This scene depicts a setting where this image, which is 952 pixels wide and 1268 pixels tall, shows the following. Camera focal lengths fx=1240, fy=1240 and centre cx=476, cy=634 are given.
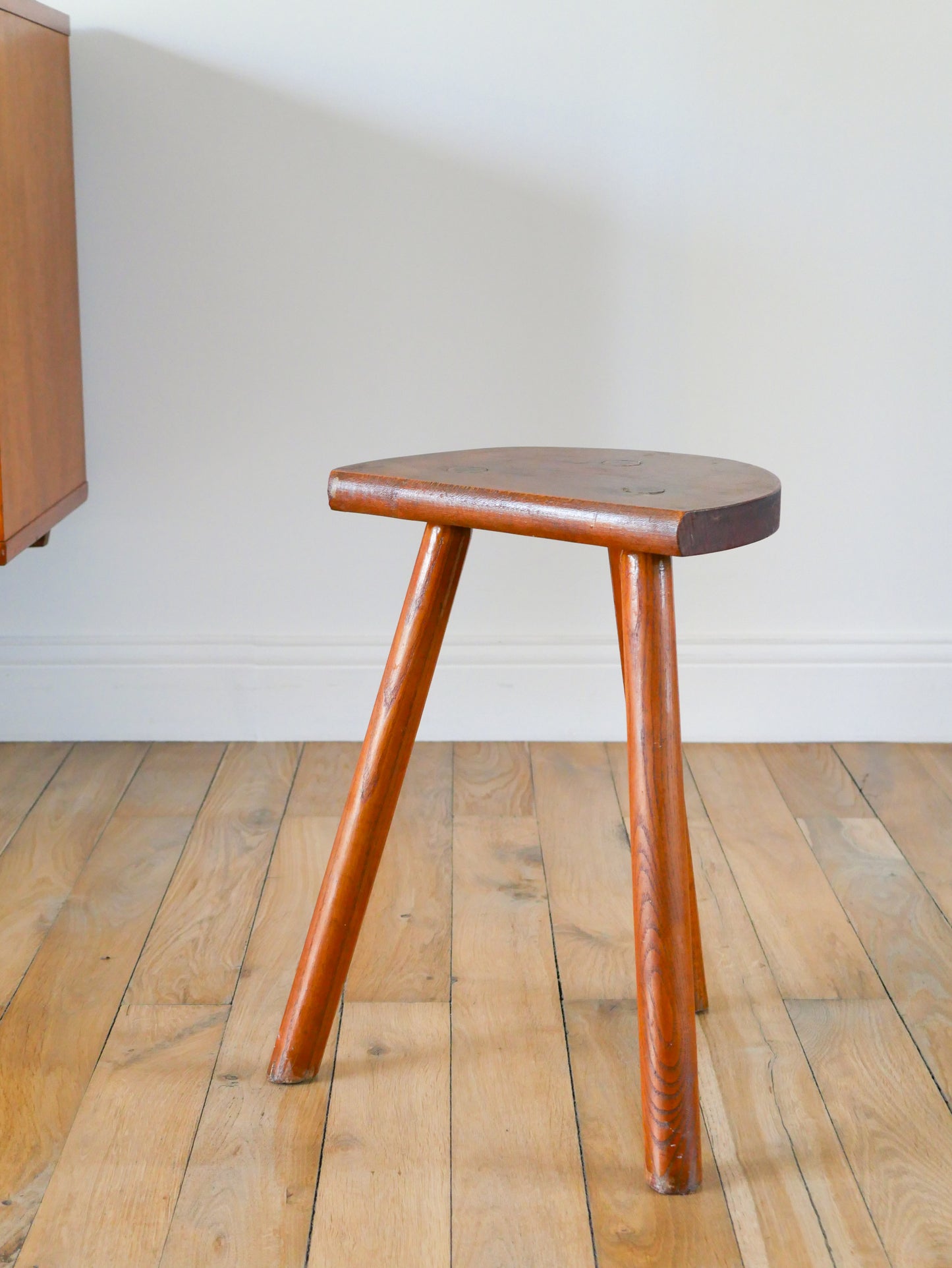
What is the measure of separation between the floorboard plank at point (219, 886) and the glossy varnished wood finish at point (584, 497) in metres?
0.46

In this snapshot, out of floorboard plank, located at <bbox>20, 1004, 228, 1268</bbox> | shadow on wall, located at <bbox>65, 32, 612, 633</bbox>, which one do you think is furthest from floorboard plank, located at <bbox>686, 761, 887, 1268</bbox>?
shadow on wall, located at <bbox>65, 32, 612, 633</bbox>

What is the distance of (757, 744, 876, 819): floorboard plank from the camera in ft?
4.84

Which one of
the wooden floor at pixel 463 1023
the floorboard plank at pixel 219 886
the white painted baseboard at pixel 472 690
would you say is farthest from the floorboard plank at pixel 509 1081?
the white painted baseboard at pixel 472 690

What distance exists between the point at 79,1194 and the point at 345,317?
3.50ft

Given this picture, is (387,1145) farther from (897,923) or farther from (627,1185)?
(897,923)

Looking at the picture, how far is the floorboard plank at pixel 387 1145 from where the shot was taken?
0.80 m

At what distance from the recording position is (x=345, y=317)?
5.12 feet

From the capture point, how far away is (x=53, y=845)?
1.35 metres

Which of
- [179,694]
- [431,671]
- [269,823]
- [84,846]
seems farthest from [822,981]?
[179,694]

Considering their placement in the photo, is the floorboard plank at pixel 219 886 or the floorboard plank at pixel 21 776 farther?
the floorboard plank at pixel 21 776

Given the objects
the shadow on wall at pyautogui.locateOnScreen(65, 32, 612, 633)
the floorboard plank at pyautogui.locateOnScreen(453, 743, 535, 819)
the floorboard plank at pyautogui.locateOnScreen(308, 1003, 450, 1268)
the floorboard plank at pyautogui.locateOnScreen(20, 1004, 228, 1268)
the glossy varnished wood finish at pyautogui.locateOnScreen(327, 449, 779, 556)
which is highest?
the shadow on wall at pyautogui.locateOnScreen(65, 32, 612, 633)

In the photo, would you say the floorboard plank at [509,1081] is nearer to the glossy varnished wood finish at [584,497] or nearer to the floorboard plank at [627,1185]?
the floorboard plank at [627,1185]

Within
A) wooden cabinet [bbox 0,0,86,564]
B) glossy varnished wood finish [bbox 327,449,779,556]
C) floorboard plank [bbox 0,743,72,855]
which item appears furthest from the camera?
floorboard plank [bbox 0,743,72,855]

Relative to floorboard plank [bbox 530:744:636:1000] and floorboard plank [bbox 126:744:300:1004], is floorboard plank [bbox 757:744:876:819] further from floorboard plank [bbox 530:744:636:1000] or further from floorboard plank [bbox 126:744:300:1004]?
floorboard plank [bbox 126:744:300:1004]
